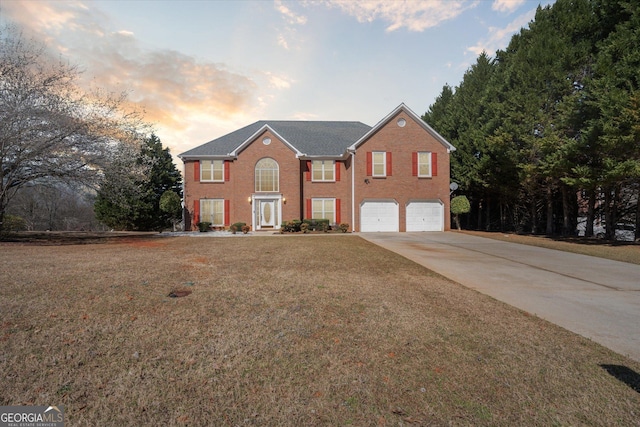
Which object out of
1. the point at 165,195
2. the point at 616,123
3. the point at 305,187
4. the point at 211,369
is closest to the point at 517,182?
the point at 616,123

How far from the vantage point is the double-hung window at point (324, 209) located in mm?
24797

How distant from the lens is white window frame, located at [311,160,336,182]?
2502 cm

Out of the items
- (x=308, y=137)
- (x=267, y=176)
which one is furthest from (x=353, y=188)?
(x=308, y=137)

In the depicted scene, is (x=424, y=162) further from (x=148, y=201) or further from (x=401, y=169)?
(x=148, y=201)

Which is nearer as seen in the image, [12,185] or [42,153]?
[42,153]

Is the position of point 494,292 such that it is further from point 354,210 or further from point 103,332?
point 354,210

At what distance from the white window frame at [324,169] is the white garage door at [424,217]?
6606 millimetres

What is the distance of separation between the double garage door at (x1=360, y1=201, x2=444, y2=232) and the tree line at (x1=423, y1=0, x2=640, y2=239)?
544cm

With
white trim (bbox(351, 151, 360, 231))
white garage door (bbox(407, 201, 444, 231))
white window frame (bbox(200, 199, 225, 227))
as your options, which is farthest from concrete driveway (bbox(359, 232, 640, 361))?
white window frame (bbox(200, 199, 225, 227))

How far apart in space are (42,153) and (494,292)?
771 inches

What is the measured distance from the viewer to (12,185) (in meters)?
15.9

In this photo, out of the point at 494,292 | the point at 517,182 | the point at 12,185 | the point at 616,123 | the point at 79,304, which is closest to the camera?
the point at 79,304

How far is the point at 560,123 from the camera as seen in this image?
1883cm

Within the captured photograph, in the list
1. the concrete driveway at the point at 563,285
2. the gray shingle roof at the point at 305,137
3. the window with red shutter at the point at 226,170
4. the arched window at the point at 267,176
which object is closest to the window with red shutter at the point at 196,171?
the gray shingle roof at the point at 305,137
